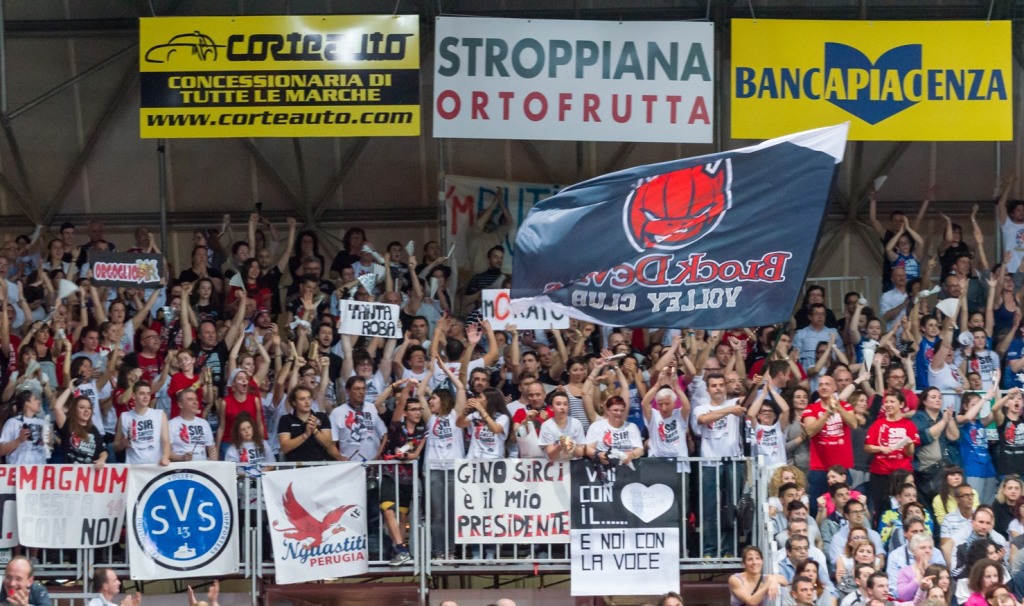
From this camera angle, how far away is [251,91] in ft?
66.2

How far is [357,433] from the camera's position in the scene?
1728 cm

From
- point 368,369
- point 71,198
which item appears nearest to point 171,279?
point 71,198

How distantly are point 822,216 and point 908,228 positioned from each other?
664 cm

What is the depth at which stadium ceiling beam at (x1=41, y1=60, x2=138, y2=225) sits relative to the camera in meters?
23.1

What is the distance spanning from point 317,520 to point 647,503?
10.3ft

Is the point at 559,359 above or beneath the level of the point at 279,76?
beneath

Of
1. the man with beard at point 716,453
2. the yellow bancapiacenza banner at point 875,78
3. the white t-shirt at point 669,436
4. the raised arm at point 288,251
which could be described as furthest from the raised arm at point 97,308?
the yellow bancapiacenza banner at point 875,78

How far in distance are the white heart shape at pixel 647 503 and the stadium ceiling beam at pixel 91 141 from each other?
1003cm

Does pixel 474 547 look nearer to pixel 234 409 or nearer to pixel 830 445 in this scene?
pixel 234 409

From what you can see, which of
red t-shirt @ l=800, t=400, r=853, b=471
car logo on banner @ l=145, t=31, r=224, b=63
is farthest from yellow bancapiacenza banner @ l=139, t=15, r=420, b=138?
red t-shirt @ l=800, t=400, r=853, b=471

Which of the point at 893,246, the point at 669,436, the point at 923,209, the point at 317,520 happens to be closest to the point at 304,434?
the point at 317,520

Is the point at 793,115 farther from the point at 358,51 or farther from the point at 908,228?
the point at 358,51

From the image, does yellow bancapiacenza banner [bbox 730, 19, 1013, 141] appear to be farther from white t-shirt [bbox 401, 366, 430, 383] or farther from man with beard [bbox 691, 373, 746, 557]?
white t-shirt [bbox 401, 366, 430, 383]

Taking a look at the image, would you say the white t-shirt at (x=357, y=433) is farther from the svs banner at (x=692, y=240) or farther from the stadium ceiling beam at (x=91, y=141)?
the stadium ceiling beam at (x=91, y=141)
